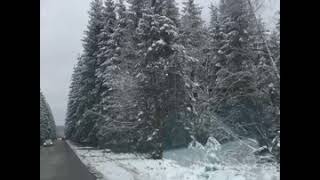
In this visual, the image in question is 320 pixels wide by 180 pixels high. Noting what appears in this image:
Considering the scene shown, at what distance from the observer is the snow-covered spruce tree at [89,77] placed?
1606 centimetres

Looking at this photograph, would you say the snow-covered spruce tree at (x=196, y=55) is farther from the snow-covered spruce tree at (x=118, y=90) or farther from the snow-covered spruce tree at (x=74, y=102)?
the snow-covered spruce tree at (x=74, y=102)

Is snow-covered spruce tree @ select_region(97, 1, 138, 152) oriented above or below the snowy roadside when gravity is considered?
above

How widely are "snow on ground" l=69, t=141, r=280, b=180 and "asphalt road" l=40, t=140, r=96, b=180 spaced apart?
0.51 metres

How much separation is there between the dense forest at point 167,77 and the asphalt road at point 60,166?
1.07 metres

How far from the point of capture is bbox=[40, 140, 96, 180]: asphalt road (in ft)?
45.2

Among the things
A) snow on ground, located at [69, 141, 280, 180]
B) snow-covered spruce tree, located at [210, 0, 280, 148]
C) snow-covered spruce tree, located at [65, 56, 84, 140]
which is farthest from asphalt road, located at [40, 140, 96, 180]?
snow-covered spruce tree, located at [210, 0, 280, 148]

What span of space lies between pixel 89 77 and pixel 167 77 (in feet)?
10.6

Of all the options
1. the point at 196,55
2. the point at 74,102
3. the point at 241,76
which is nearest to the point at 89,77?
the point at 74,102

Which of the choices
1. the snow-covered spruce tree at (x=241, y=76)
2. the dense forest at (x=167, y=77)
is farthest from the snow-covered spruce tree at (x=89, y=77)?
the snow-covered spruce tree at (x=241, y=76)

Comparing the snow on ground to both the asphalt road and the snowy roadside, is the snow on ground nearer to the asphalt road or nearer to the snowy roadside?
the snowy roadside
